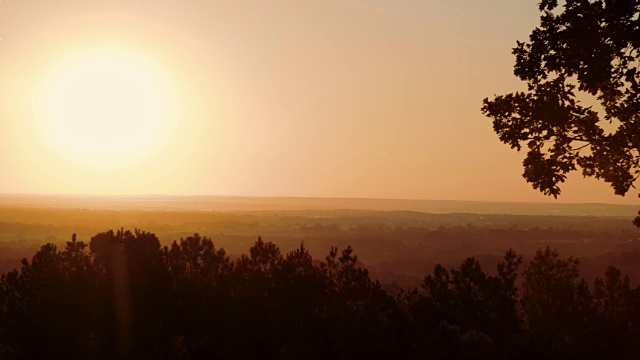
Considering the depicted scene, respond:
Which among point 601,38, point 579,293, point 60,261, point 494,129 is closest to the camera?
point 601,38

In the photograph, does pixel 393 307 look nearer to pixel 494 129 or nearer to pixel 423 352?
pixel 423 352

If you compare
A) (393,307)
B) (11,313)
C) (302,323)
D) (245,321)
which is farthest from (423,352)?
(11,313)

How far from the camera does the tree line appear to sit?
25984 mm

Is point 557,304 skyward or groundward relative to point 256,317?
groundward

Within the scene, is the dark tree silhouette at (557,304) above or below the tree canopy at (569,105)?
below

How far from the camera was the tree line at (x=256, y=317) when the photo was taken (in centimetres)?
2598

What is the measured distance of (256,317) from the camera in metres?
28.5

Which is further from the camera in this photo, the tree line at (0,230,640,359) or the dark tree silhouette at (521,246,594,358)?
the dark tree silhouette at (521,246,594,358)

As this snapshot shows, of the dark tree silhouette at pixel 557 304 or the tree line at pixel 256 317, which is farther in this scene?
the dark tree silhouette at pixel 557 304

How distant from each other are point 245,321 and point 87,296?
246 inches

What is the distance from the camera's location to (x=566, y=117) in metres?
21.7

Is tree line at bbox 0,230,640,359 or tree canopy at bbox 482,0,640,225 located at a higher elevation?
tree canopy at bbox 482,0,640,225

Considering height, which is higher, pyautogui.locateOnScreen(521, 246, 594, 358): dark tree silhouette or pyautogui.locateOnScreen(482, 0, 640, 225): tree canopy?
pyautogui.locateOnScreen(482, 0, 640, 225): tree canopy

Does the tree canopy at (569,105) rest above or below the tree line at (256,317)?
above
